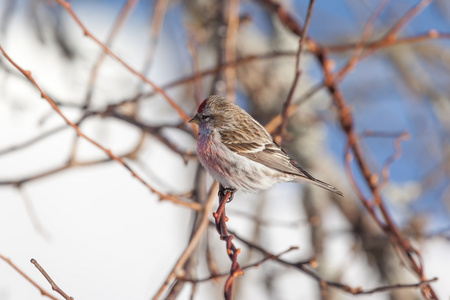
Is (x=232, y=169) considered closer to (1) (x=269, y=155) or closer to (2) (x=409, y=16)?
(1) (x=269, y=155)

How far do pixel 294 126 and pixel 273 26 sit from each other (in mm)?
777

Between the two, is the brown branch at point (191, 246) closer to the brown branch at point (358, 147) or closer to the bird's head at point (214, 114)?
the bird's head at point (214, 114)

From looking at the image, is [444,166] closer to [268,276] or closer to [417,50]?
[417,50]

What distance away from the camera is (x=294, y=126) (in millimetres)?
3729

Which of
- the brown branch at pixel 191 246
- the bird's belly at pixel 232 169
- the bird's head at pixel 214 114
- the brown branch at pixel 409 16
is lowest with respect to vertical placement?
the brown branch at pixel 191 246

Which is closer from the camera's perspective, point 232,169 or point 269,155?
point 232,169

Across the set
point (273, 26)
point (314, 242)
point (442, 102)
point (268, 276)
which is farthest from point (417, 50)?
point (268, 276)

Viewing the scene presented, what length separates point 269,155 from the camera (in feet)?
7.12

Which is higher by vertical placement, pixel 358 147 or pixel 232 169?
pixel 358 147

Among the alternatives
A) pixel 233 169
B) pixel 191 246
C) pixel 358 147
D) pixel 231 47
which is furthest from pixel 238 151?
pixel 231 47

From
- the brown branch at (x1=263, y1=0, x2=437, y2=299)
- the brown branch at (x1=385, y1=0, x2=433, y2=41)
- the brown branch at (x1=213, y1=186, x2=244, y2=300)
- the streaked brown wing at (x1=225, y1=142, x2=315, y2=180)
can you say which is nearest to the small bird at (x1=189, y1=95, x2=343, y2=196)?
the streaked brown wing at (x1=225, y1=142, x2=315, y2=180)

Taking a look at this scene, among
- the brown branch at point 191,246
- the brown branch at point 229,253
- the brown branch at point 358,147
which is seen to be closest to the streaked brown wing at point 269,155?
the brown branch at point 191,246

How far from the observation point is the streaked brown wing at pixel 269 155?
214cm

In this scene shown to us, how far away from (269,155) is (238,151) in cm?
12
